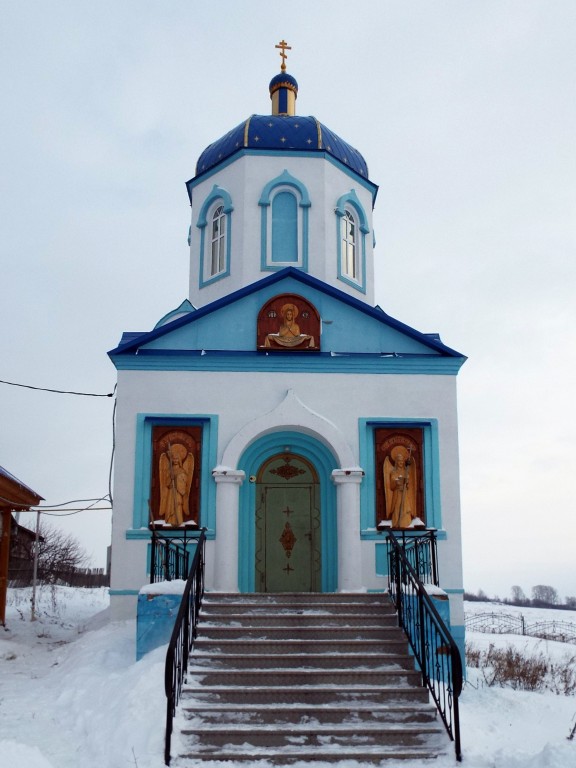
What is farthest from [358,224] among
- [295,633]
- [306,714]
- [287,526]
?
[306,714]

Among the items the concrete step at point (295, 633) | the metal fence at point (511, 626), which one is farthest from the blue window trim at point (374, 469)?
the metal fence at point (511, 626)

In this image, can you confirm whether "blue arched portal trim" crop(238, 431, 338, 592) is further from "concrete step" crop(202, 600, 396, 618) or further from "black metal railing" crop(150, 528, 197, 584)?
"concrete step" crop(202, 600, 396, 618)

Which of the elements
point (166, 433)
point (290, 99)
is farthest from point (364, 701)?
point (290, 99)

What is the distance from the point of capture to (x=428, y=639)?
8195 mm

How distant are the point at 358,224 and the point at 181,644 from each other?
975cm

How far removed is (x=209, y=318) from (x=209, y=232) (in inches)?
134

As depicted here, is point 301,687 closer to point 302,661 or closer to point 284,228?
point 302,661

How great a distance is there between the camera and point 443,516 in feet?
37.9

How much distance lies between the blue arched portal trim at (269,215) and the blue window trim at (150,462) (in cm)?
377

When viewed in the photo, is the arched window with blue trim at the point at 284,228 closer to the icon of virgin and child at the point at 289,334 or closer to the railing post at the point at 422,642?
the icon of virgin and child at the point at 289,334

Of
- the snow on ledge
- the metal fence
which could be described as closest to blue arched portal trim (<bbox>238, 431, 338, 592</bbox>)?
the snow on ledge

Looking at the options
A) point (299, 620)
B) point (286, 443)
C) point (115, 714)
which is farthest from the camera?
point (286, 443)

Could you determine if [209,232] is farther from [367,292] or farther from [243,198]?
[367,292]

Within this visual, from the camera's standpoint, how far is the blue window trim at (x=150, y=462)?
448 inches
